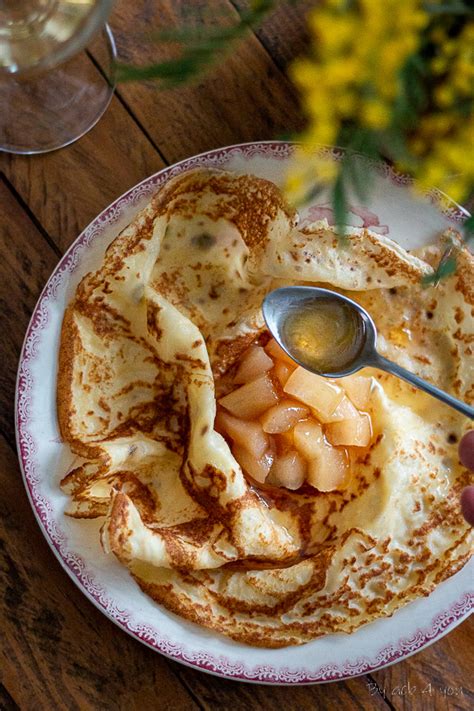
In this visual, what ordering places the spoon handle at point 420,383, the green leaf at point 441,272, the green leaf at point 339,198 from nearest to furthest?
the green leaf at point 339,198, the green leaf at point 441,272, the spoon handle at point 420,383

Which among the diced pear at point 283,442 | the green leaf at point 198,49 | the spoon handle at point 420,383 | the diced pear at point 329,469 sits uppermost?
the green leaf at point 198,49

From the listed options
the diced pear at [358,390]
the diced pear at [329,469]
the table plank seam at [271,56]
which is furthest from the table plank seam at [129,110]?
the diced pear at [329,469]

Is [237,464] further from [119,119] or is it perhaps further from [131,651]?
[119,119]

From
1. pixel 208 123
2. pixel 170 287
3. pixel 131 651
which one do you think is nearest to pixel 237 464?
pixel 170 287

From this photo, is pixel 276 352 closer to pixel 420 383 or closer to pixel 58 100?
pixel 420 383

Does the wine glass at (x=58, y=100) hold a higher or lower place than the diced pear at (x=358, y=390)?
higher

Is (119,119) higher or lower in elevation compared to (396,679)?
higher

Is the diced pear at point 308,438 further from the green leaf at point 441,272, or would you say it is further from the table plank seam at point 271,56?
the table plank seam at point 271,56

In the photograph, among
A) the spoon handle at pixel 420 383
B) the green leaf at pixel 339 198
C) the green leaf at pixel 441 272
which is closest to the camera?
the green leaf at pixel 339 198
